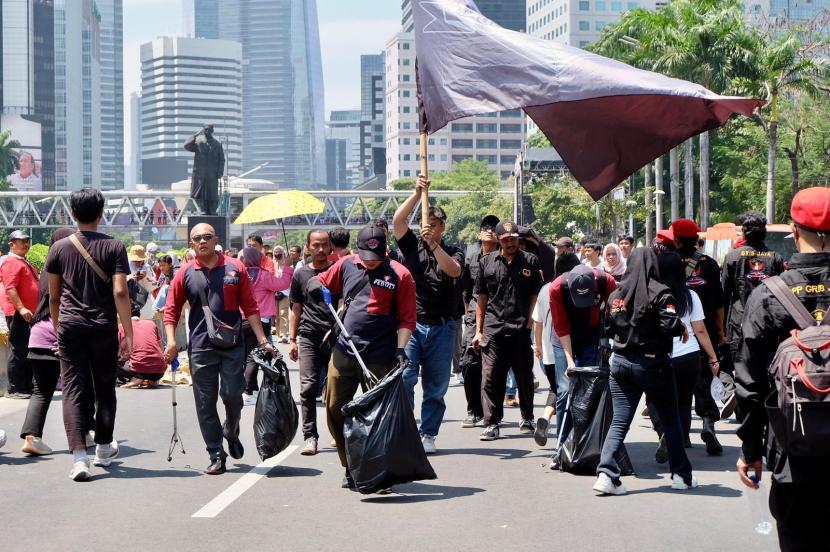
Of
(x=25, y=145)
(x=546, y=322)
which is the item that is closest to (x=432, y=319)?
(x=546, y=322)

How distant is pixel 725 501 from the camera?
808cm

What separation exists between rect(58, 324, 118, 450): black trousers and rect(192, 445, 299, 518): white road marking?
4.00ft

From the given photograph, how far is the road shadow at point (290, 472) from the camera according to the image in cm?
915

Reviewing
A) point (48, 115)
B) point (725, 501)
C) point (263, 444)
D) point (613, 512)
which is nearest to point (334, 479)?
point (263, 444)

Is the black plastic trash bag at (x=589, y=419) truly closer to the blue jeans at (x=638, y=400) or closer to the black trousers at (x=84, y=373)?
the blue jeans at (x=638, y=400)

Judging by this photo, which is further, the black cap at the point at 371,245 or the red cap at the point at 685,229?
the red cap at the point at 685,229

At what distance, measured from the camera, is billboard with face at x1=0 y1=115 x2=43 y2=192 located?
561 feet

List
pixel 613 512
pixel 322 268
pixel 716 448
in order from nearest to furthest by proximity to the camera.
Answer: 1. pixel 613 512
2. pixel 716 448
3. pixel 322 268

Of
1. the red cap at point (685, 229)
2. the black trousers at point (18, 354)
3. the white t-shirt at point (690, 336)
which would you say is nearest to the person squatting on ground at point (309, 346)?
the white t-shirt at point (690, 336)

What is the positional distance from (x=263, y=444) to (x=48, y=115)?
191 meters

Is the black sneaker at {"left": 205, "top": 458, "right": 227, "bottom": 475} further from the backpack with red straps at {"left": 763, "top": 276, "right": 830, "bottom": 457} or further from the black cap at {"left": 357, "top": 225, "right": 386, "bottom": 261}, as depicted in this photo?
the backpack with red straps at {"left": 763, "top": 276, "right": 830, "bottom": 457}

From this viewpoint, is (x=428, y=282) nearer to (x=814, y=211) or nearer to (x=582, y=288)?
(x=582, y=288)

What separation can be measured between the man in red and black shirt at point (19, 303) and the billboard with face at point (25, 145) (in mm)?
164399

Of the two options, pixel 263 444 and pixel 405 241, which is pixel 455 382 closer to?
pixel 405 241
